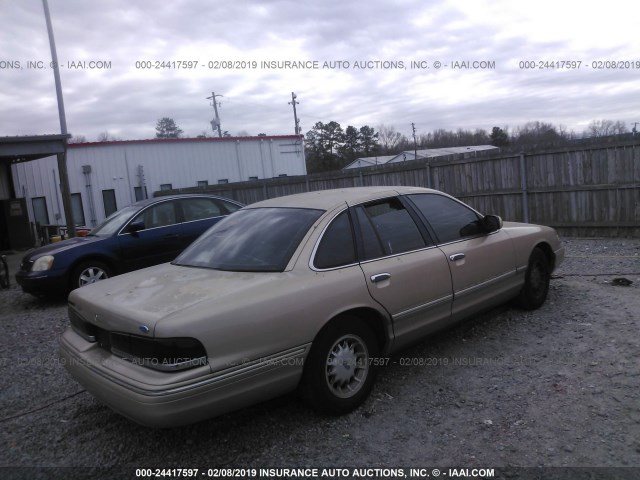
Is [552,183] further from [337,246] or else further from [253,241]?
[253,241]

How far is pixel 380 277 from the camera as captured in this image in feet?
12.4

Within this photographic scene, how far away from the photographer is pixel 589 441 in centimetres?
312

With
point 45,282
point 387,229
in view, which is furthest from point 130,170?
point 387,229

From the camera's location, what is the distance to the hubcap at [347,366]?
3.49 meters

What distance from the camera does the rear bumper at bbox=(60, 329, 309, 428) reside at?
2.81 meters

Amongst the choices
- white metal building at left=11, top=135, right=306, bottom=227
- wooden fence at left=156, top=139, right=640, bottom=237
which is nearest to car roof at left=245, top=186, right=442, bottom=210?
wooden fence at left=156, top=139, right=640, bottom=237

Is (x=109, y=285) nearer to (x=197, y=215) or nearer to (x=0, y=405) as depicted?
(x=0, y=405)

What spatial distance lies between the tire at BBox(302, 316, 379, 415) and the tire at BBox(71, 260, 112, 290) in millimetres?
5248

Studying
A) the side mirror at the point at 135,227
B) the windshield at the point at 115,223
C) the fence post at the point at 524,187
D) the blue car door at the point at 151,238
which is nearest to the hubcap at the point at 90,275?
the blue car door at the point at 151,238

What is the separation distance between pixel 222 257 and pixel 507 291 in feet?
9.09

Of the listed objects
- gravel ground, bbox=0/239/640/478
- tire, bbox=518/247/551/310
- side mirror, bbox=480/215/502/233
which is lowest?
gravel ground, bbox=0/239/640/478

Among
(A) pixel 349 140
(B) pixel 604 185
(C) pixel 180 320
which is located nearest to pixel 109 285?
(C) pixel 180 320

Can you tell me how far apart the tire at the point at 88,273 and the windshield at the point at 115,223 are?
0.51m

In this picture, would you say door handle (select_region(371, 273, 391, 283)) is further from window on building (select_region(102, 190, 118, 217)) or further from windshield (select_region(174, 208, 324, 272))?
window on building (select_region(102, 190, 118, 217))
